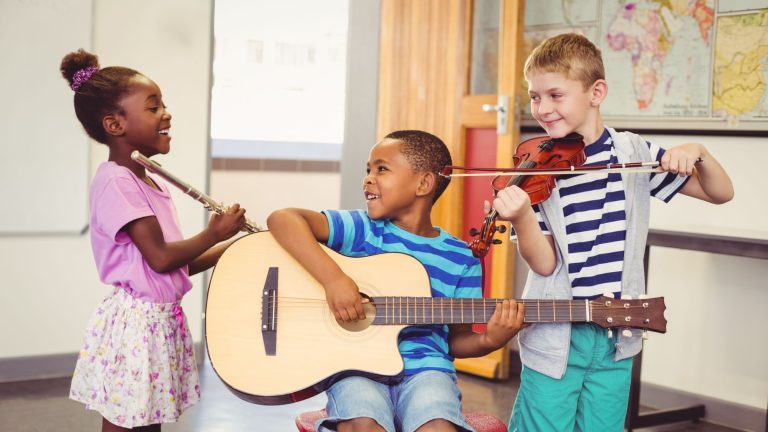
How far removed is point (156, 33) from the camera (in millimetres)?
3971

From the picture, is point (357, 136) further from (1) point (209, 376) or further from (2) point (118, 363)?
(2) point (118, 363)

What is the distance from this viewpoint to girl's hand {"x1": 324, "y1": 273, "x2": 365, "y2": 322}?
187 cm

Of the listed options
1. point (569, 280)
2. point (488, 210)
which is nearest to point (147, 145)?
point (488, 210)

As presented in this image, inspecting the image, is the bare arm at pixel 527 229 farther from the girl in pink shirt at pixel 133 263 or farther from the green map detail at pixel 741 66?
the green map detail at pixel 741 66

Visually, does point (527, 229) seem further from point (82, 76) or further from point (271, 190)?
point (271, 190)

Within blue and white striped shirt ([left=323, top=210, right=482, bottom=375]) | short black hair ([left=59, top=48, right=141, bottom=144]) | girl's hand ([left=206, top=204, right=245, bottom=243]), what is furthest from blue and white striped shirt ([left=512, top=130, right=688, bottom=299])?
short black hair ([left=59, top=48, right=141, bottom=144])

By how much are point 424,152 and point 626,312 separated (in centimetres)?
62

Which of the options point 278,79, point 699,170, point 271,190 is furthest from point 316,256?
point 278,79

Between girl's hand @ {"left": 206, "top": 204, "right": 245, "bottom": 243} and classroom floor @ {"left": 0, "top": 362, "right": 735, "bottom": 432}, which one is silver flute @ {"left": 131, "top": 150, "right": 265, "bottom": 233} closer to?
girl's hand @ {"left": 206, "top": 204, "right": 245, "bottom": 243}

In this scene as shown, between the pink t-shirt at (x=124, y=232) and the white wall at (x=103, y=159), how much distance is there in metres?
1.83

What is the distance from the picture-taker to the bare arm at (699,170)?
1762 millimetres

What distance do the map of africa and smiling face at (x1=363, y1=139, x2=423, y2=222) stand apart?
6.40ft

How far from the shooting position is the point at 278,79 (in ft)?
24.6

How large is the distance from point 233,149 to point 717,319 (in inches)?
183
